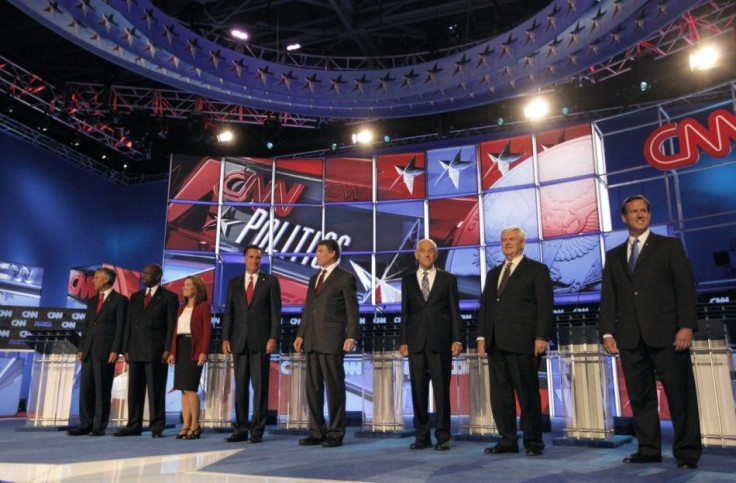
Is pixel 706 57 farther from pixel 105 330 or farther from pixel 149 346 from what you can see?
pixel 105 330

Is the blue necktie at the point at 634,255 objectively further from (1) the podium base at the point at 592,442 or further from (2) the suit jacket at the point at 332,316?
(2) the suit jacket at the point at 332,316

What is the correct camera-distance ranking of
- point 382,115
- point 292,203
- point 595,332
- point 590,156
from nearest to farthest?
point 595,332 → point 382,115 → point 590,156 → point 292,203

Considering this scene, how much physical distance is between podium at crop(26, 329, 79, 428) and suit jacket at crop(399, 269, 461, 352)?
3.54 meters

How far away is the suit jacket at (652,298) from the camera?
318cm

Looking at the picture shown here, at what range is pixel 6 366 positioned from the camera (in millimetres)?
8594

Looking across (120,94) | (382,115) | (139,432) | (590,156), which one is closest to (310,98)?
(382,115)

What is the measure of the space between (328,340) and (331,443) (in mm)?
732

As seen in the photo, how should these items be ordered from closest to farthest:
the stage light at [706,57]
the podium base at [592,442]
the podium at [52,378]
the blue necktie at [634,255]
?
the blue necktie at [634,255] → the podium base at [592,442] → the podium at [52,378] → the stage light at [706,57]

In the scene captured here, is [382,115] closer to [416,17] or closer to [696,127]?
[416,17]

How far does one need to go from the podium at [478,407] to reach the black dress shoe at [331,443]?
1.05 metres

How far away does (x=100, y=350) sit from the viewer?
5.32m

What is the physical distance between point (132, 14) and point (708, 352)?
752cm

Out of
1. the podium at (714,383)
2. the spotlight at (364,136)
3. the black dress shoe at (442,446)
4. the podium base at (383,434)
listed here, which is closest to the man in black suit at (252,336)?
the podium base at (383,434)

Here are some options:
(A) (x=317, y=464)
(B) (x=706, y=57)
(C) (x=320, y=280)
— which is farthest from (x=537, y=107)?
(A) (x=317, y=464)
